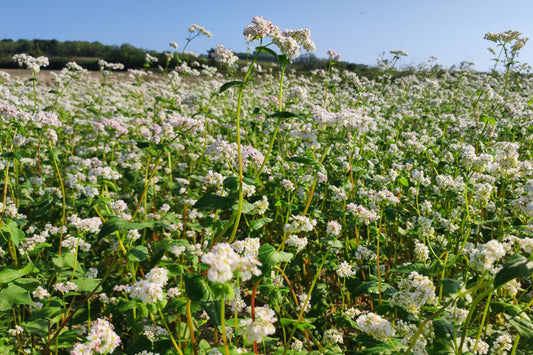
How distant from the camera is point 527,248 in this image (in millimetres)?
2273

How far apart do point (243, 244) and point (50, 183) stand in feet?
17.5

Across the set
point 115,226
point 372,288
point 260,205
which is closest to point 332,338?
point 372,288

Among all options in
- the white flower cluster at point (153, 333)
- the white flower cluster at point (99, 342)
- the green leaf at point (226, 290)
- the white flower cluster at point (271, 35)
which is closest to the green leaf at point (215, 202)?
the green leaf at point (226, 290)

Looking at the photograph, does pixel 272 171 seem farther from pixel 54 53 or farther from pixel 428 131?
pixel 54 53

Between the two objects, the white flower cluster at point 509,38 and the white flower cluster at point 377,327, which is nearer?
the white flower cluster at point 377,327

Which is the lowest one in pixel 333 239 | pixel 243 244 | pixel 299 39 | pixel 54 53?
pixel 333 239

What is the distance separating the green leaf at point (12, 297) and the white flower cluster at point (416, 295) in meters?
2.63

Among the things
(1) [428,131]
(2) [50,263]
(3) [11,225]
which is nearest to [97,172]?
(3) [11,225]

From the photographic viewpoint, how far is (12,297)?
247 cm

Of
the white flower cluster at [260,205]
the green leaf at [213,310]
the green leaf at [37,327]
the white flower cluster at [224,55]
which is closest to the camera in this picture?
the green leaf at [213,310]

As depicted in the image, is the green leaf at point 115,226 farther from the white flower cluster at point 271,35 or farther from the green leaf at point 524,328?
the green leaf at point 524,328

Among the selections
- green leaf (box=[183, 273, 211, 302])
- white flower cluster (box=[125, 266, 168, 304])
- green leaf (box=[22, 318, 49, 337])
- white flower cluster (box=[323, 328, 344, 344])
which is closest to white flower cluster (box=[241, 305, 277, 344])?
green leaf (box=[183, 273, 211, 302])

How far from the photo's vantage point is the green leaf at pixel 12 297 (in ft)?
7.96

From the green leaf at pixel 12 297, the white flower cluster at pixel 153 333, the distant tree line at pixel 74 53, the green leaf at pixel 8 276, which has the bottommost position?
the white flower cluster at pixel 153 333
